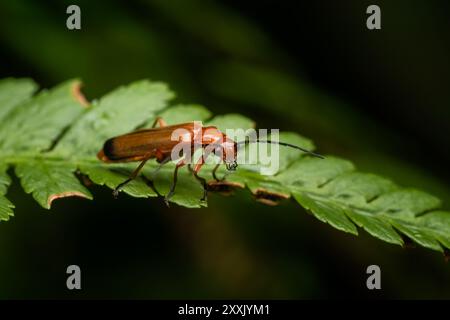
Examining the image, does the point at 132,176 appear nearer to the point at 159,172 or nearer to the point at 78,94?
the point at 159,172

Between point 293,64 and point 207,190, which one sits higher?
point 293,64

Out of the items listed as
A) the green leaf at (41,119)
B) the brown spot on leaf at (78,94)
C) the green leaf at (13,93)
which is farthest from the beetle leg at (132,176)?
the green leaf at (13,93)

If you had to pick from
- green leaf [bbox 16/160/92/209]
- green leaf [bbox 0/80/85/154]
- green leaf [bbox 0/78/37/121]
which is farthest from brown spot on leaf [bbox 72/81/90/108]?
green leaf [bbox 16/160/92/209]

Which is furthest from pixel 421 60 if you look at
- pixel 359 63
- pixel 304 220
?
pixel 304 220

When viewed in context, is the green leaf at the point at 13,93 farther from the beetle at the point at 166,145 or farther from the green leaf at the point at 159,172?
the beetle at the point at 166,145

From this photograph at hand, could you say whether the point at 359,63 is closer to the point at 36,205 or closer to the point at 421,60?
the point at 421,60

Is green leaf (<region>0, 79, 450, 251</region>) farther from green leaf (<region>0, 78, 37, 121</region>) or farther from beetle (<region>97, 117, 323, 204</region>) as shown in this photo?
beetle (<region>97, 117, 323, 204</region>)

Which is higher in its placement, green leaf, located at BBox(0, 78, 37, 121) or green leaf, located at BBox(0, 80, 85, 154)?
green leaf, located at BBox(0, 78, 37, 121)

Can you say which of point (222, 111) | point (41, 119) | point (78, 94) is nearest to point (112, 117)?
point (78, 94)
